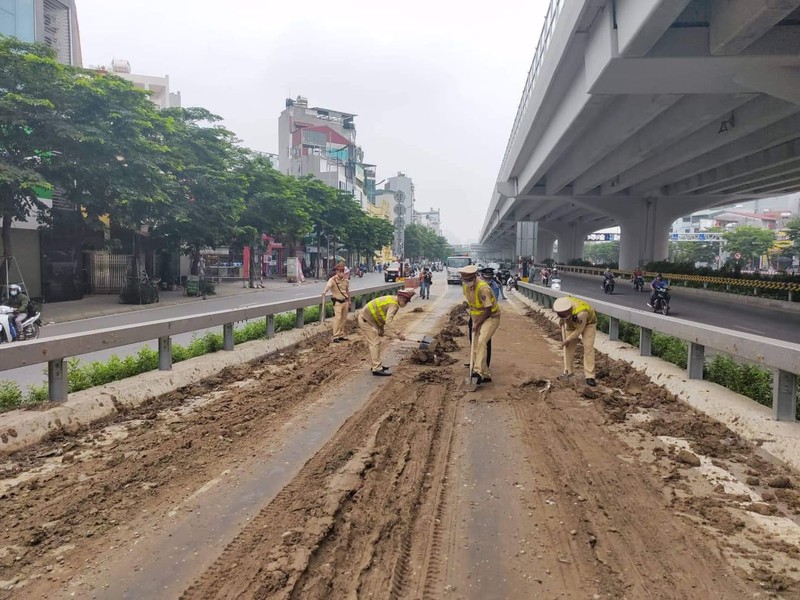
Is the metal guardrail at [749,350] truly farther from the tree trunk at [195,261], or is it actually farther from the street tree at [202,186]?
the tree trunk at [195,261]

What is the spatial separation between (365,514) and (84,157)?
19.0 m

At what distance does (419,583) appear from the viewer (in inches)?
114

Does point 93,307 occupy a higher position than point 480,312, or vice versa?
point 480,312

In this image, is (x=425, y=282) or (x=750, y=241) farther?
(x=750, y=241)

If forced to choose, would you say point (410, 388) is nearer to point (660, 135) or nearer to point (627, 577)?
point (627, 577)

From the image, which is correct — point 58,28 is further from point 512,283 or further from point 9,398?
point 9,398

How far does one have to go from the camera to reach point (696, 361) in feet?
23.7

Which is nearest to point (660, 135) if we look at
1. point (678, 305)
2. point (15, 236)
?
point (678, 305)

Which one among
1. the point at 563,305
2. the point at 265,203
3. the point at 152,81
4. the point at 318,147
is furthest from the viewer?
the point at 318,147

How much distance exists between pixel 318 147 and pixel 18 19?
186ft

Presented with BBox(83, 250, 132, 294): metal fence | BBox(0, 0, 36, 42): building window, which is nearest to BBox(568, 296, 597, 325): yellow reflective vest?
BBox(83, 250, 132, 294): metal fence

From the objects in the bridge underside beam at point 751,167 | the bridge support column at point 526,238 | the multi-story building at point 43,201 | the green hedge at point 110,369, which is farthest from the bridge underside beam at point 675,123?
the bridge support column at point 526,238

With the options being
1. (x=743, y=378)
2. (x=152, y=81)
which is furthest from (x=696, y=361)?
(x=152, y=81)

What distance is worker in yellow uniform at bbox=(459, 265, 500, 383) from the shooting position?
25.5 ft
